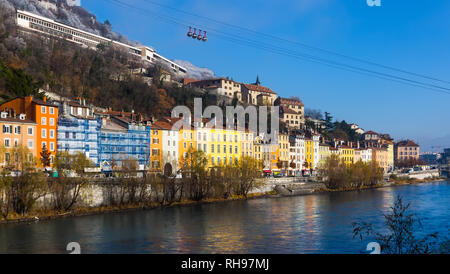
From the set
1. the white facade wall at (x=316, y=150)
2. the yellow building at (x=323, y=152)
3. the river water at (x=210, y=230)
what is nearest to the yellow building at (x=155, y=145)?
the river water at (x=210, y=230)

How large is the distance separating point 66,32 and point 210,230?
262 ft

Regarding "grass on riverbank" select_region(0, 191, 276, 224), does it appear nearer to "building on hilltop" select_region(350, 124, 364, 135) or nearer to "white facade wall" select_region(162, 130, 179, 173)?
"white facade wall" select_region(162, 130, 179, 173)

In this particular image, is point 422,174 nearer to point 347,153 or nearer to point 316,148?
point 347,153

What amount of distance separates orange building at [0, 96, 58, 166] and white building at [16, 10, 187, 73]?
147 feet

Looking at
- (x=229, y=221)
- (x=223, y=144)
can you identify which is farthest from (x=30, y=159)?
(x=223, y=144)

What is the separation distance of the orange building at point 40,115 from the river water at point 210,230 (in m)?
13.4

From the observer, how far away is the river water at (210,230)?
2453 cm

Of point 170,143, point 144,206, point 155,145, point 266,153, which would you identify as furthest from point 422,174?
point 144,206

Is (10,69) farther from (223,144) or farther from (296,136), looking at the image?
(296,136)

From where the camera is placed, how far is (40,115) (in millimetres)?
45781

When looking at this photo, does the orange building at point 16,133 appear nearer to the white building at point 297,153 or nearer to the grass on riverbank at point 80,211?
the grass on riverbank at point 80,211

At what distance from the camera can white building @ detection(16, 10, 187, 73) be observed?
86562 millimetres

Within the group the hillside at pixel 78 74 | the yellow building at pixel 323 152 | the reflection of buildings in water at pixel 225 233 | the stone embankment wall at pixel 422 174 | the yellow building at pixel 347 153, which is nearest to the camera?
the reflection of buildings in water at pixel 225 233

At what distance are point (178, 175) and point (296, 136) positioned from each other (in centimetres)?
4064
